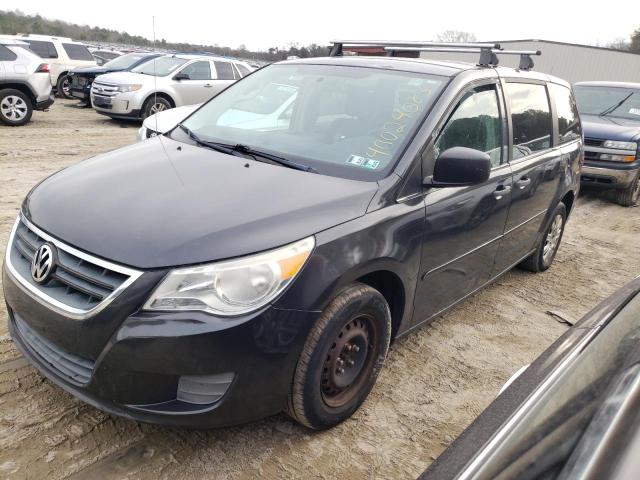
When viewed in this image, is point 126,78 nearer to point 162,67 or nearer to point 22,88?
point 162,67

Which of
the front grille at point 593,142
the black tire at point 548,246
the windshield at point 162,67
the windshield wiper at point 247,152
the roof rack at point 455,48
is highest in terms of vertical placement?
the roof rack at point 455,48

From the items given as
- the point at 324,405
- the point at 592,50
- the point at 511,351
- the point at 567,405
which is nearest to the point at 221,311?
the point at 324,405

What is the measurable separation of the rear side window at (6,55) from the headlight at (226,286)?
10497 millimetres

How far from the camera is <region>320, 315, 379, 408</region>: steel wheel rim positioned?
2.54 m

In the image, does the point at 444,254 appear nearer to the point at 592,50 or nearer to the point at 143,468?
the point at 143,468

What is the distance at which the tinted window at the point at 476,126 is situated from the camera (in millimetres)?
3119

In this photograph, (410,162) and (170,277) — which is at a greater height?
(410,162)

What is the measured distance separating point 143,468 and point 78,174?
4.96ft

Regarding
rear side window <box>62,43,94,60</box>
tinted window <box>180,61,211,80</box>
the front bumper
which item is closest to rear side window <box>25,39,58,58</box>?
rear side window <box>62,43,94,60</box>

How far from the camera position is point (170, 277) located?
213 centimetres

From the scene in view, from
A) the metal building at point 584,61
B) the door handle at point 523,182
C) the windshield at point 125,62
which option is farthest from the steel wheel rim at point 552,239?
the metal building at point 584,61

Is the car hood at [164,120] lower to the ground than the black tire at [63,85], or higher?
higher

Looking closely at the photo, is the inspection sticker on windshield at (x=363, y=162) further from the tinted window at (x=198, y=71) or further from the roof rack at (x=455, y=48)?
the tinted window at (x=198, y=71)

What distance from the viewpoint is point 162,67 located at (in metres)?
12.8
